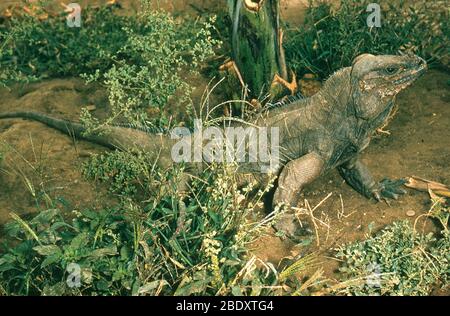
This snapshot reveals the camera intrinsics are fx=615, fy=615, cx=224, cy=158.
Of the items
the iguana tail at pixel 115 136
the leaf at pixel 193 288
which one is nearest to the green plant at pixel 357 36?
the iguana tail at pixel 115 136

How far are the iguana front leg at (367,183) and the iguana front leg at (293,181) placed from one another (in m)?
0.30

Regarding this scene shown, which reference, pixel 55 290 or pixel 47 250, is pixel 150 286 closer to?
pixel 55 290

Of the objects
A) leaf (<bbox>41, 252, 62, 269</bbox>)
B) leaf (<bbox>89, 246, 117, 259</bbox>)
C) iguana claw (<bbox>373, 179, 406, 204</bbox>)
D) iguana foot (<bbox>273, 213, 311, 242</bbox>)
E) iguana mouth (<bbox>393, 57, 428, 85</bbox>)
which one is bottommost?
iguana foot (<bbox>273, 213, 311, 242</bbox>)

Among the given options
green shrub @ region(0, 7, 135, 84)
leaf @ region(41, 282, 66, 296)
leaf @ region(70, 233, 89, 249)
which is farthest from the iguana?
green shrub @ region(0, 7, 135, 84)

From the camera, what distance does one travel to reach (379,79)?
4.23m

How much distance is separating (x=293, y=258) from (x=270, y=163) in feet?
2.66

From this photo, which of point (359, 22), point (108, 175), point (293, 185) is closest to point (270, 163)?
point (293, 185)

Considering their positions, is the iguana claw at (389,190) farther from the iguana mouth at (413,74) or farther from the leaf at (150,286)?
the leaf at (150,286)

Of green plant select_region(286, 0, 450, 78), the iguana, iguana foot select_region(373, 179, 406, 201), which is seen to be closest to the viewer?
the iguana

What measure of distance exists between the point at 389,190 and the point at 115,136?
7.20 feet

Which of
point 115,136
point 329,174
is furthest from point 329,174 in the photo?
point 115,136

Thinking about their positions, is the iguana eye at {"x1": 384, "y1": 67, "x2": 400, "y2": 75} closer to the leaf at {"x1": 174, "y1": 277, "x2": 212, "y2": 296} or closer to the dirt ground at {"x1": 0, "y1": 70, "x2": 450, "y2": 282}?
the dirt ground at {"x1": 0, "y1": 70, "x2": 450, "y2": 282}

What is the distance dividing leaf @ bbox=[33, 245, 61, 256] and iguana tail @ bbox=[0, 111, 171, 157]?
44.9 inches

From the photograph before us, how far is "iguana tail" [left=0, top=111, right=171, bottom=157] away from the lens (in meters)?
4.79
